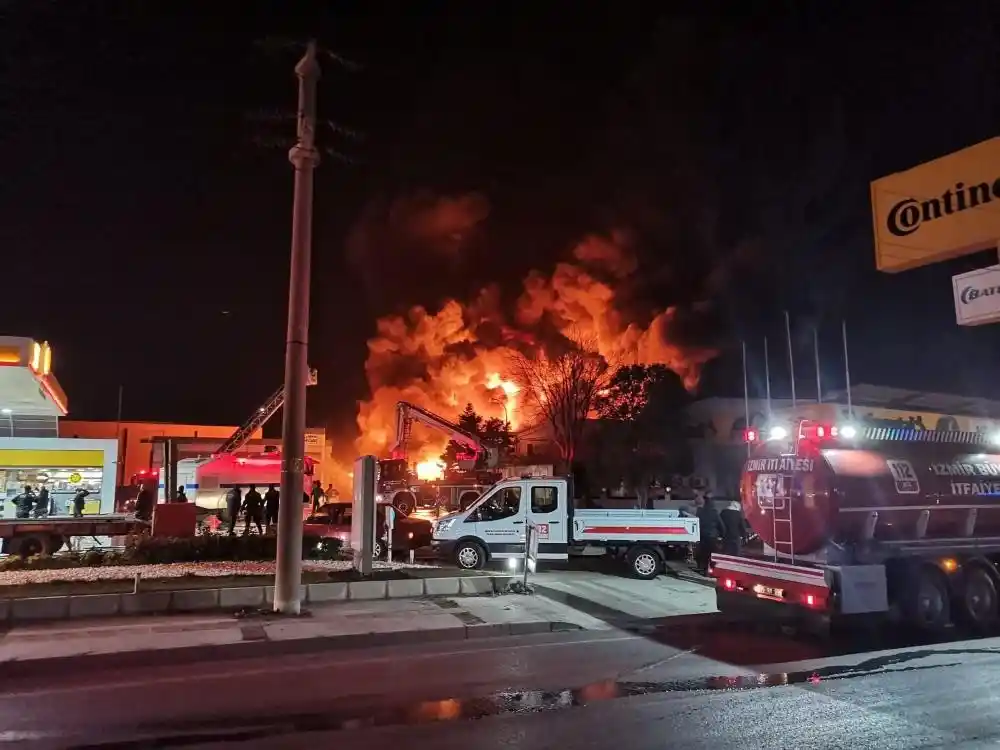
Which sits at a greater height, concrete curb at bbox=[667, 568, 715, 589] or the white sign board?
the white sign board

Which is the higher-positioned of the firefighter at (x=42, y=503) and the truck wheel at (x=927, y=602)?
the firefighter at (x=42, y=503)

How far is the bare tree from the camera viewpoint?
39975 millimetres

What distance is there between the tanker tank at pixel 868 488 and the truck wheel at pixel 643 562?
15.9 feet

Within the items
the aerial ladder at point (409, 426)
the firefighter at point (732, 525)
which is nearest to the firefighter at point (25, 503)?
the aerial ladder at point (409, 426)

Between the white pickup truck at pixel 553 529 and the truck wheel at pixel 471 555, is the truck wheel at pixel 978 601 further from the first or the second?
the truck wheel at pixel 471 555

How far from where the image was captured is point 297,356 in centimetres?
1112

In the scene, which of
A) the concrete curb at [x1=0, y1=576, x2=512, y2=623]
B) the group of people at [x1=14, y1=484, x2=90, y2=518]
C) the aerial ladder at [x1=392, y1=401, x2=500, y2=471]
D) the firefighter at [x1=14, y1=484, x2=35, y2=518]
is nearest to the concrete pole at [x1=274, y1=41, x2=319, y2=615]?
the concrete curb at [x1=0, y1=576, x2=512, y2=623]

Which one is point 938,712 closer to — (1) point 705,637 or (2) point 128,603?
(1) point 705,637

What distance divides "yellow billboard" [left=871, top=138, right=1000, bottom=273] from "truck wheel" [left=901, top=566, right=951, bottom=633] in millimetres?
4475

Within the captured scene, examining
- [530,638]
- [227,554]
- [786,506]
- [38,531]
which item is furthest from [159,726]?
[38,531]

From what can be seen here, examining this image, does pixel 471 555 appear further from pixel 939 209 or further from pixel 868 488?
pixel 939 209

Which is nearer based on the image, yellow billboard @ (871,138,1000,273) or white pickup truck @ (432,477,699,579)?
yellow billboard @ (871,138,1000,273)

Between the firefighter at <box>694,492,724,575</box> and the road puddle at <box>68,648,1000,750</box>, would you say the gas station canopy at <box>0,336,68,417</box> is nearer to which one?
the road puddle at <box>68,648,1000,750</box>

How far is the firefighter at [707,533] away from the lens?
A: 1806cm
